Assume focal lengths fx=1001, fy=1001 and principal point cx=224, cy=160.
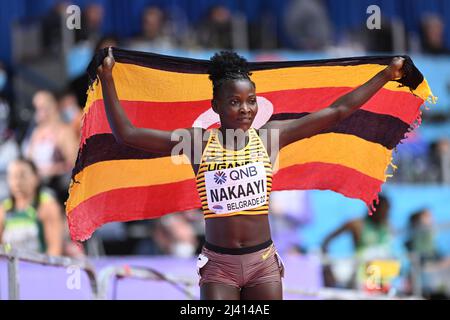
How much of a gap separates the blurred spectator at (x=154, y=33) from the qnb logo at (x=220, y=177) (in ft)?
26.8

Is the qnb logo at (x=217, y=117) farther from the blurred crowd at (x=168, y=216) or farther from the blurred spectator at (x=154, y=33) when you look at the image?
the blurred spectator at (x=154, y=33)

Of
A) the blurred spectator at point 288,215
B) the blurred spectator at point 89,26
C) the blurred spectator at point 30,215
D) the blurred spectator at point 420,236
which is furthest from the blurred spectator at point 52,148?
the blurred spectator at point 420,236

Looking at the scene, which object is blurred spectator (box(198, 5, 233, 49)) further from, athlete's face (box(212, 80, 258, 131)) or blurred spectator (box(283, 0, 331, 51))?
athlete's face (box(212, 80, 258, 131))

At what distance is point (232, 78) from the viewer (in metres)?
5.61

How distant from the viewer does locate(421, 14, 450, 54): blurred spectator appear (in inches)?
642

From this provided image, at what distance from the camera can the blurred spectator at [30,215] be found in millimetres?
9430

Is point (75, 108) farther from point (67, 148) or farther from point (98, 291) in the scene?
point (98, 291)

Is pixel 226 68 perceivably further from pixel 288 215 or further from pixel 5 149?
pixel 288 215

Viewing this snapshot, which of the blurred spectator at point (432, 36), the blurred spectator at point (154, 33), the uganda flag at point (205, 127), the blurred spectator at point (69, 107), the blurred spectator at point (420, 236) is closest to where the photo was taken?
the uganda flag at point (205, 127)

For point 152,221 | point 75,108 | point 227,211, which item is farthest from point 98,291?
point 75,108

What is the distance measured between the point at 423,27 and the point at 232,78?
1176 centimetres

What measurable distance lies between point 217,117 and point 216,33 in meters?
8.11

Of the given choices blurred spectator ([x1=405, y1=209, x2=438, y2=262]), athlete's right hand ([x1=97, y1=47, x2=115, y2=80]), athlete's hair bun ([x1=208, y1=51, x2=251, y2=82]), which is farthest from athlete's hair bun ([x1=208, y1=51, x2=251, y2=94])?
blurred spectator ([x1=405, y1=209, x2=438, y2=262])

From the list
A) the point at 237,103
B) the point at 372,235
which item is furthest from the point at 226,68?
the point at 372,235
